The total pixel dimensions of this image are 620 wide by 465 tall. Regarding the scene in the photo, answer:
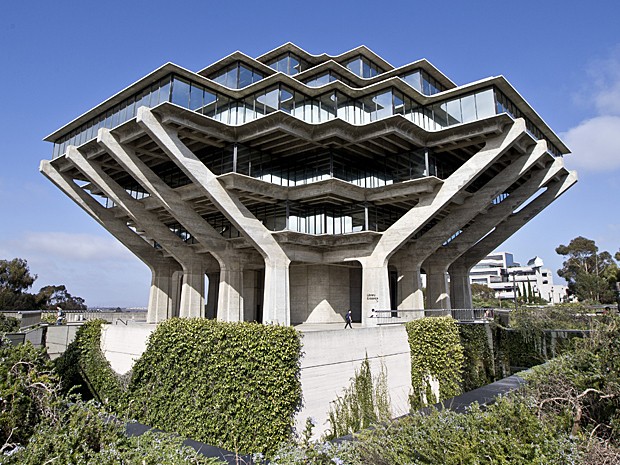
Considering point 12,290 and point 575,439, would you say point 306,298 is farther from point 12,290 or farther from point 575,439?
point 12,290

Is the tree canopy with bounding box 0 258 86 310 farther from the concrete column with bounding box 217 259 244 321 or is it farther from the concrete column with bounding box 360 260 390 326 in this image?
the concrete column with bounding box 360 260 390 326

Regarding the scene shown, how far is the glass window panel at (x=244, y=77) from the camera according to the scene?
27.9 m

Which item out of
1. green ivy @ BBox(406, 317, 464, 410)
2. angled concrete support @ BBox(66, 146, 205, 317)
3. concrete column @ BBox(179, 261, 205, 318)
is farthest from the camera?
concrete column @ BBox(179, 261, 205, 318)

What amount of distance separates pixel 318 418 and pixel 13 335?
15.3 metres

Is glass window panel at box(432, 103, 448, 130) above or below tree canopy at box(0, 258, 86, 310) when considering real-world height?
above

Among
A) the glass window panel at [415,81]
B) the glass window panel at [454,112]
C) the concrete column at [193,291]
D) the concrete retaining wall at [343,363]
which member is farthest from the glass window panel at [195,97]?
the concrete retaining wall at [343,363]

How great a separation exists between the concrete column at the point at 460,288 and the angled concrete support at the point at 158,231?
76.4 feet

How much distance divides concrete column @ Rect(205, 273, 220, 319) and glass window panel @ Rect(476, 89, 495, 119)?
27.9 m

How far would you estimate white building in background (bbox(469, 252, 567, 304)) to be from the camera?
105m

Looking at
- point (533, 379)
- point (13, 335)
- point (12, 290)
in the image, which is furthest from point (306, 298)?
point (12, 290)

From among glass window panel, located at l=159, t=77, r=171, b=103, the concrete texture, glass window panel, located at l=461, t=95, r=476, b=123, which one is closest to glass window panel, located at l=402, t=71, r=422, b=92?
glass window panel, located at l=461, t=95, r=476, b=123

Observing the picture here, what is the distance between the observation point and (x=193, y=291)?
32.4 metres

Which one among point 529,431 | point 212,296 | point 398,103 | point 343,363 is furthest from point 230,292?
point 529,431

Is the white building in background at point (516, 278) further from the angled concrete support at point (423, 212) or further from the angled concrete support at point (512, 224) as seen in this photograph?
the angled concrete support at point (423, 212)
